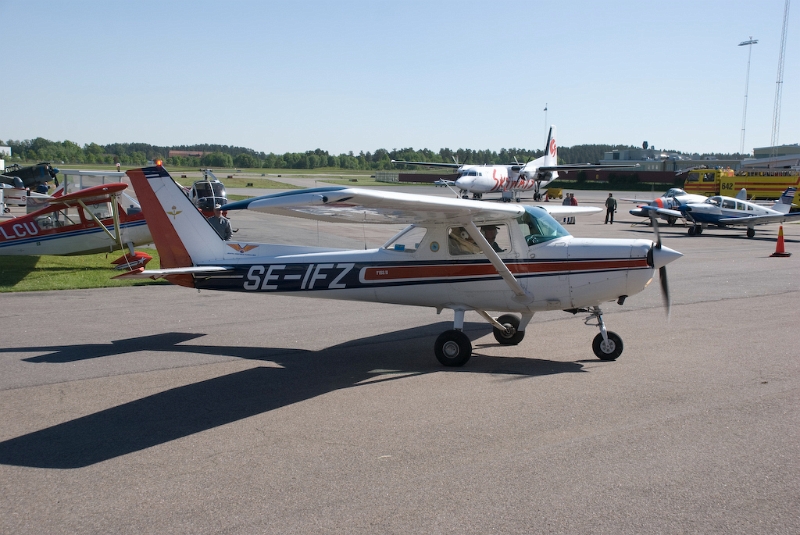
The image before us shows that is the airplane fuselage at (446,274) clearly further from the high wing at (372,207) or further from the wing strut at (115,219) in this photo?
the wing strut at (115,219)

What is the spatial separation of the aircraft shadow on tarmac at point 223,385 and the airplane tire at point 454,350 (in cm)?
11

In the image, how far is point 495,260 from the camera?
26.8 feet

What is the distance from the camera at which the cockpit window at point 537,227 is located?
854 cm

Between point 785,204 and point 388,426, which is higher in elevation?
point 785,204

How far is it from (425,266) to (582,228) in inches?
941

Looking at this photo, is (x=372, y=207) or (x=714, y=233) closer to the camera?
(x=372, y=207)

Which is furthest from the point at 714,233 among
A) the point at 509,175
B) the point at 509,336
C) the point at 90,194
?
the point at 90,194

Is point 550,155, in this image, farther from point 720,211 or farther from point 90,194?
point 90,194

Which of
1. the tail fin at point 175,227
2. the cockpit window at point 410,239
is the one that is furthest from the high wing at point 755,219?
the tail fin at point 175,227

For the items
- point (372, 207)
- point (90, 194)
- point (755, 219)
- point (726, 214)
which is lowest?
point (755, 219)

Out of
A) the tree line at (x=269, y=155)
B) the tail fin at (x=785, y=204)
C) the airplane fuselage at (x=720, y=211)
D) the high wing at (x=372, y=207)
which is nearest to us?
the high wing at (x=372, y=207)

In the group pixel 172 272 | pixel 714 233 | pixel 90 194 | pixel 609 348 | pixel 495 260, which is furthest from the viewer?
pixel 714 233

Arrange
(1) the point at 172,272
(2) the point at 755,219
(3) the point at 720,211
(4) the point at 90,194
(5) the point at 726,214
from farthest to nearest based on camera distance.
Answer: (3) the point at 720,211 < (5) the point at 726,214 < (2) the point at 755,219 < (4) the point at 90,194 < (1) the point at 172,272

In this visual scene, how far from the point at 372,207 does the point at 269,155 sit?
17056cm
